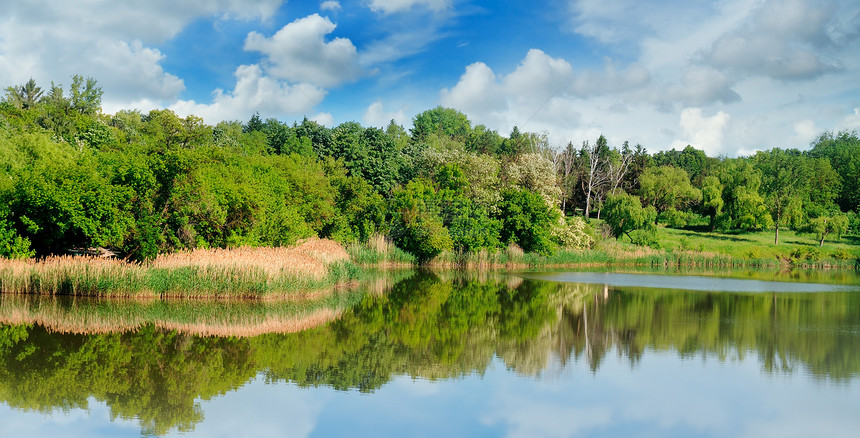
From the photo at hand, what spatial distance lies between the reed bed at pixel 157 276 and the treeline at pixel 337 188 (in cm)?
150

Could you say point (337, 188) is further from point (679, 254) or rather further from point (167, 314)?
point (679, 254)

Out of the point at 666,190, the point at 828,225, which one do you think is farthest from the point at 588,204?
the point at 828,225

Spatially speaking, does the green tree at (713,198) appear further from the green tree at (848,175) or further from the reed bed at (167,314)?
the reed bed at (167,314)

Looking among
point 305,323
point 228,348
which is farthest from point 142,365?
point 305,323

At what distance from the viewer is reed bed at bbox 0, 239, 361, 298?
20.6 m

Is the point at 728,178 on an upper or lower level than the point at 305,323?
upper

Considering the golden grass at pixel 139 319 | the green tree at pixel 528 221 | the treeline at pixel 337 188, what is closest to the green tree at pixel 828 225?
the treeline at pixel 337 188

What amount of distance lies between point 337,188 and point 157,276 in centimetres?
1881

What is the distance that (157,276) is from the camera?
20.7 m

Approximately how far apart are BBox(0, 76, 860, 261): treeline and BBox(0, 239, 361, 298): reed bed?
4.91ft

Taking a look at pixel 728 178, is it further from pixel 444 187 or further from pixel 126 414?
pixel 126 414

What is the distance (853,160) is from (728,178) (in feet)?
72.7

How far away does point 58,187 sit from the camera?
72.6ft

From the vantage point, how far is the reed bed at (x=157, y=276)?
2061cm
